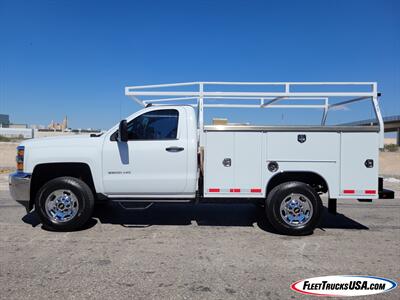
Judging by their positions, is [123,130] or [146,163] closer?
[123,130]

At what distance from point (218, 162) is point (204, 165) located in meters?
0.23

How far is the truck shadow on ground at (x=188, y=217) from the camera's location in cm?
657

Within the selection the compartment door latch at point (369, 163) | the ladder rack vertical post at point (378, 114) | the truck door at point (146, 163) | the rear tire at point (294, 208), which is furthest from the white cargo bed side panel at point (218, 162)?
the ladder rack vertical post at point (378, 114)

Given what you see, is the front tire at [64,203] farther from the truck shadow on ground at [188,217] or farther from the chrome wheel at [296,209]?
the chrome wheel at [296,209]

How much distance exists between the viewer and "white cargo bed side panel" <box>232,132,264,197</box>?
19.0 feet

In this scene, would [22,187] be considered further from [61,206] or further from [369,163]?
[369,163]

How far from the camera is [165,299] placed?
11.5 ft

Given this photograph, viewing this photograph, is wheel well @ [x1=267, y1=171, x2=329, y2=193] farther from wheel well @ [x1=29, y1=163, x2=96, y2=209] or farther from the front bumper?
the front bumper

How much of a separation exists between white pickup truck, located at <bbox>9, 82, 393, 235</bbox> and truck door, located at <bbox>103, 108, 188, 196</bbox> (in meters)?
0.02

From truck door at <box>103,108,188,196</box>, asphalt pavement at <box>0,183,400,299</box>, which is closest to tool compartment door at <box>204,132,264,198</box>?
truck door at <box>103,108,188,196</box>

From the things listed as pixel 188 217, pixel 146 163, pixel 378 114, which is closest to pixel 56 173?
pixel 146 163

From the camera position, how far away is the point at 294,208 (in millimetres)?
5832

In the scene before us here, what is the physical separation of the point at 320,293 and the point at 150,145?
3.37 m

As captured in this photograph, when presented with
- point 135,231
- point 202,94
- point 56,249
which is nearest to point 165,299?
point 56,249
